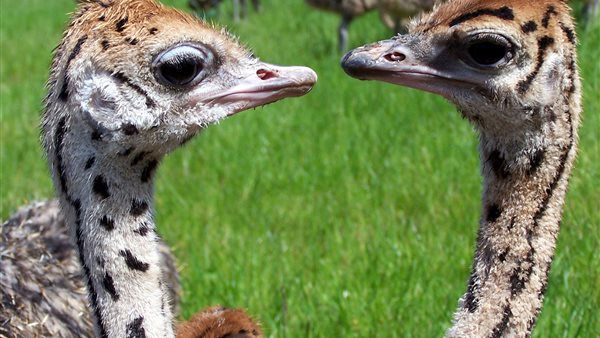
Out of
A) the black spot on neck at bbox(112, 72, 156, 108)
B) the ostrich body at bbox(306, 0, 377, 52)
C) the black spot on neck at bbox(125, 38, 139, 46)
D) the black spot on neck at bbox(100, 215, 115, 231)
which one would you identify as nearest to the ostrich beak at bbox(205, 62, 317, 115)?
the black spot on neck at bbox(112, 72, 156, 108)

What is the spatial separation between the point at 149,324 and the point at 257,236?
3.55 m

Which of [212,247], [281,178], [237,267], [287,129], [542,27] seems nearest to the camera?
[542,27]

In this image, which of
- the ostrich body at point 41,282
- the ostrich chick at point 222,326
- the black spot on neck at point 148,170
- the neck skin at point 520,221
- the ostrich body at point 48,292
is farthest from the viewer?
the ostrich body at point 41,282

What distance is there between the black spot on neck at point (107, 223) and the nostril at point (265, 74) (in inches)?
29.2

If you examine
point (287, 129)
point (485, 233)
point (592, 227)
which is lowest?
point (485, 233)

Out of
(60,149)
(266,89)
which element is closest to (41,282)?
(60,149)

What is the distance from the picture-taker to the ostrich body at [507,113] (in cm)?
334

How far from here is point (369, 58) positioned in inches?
137

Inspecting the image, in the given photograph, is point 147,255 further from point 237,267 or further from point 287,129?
point 287,129

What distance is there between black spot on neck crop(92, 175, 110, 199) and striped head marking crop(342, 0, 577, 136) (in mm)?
930

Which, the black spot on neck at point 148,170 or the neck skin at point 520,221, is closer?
the neck skin at point 520,221

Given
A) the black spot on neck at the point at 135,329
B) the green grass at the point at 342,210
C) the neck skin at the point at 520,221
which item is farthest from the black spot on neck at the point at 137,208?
the green grass at the point at 342,210

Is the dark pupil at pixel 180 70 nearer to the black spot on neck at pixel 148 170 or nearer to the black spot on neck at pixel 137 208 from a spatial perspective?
the black spot on neck at pixel 148 170

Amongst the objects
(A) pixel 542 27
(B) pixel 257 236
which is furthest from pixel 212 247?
(A) pixel 542 27
